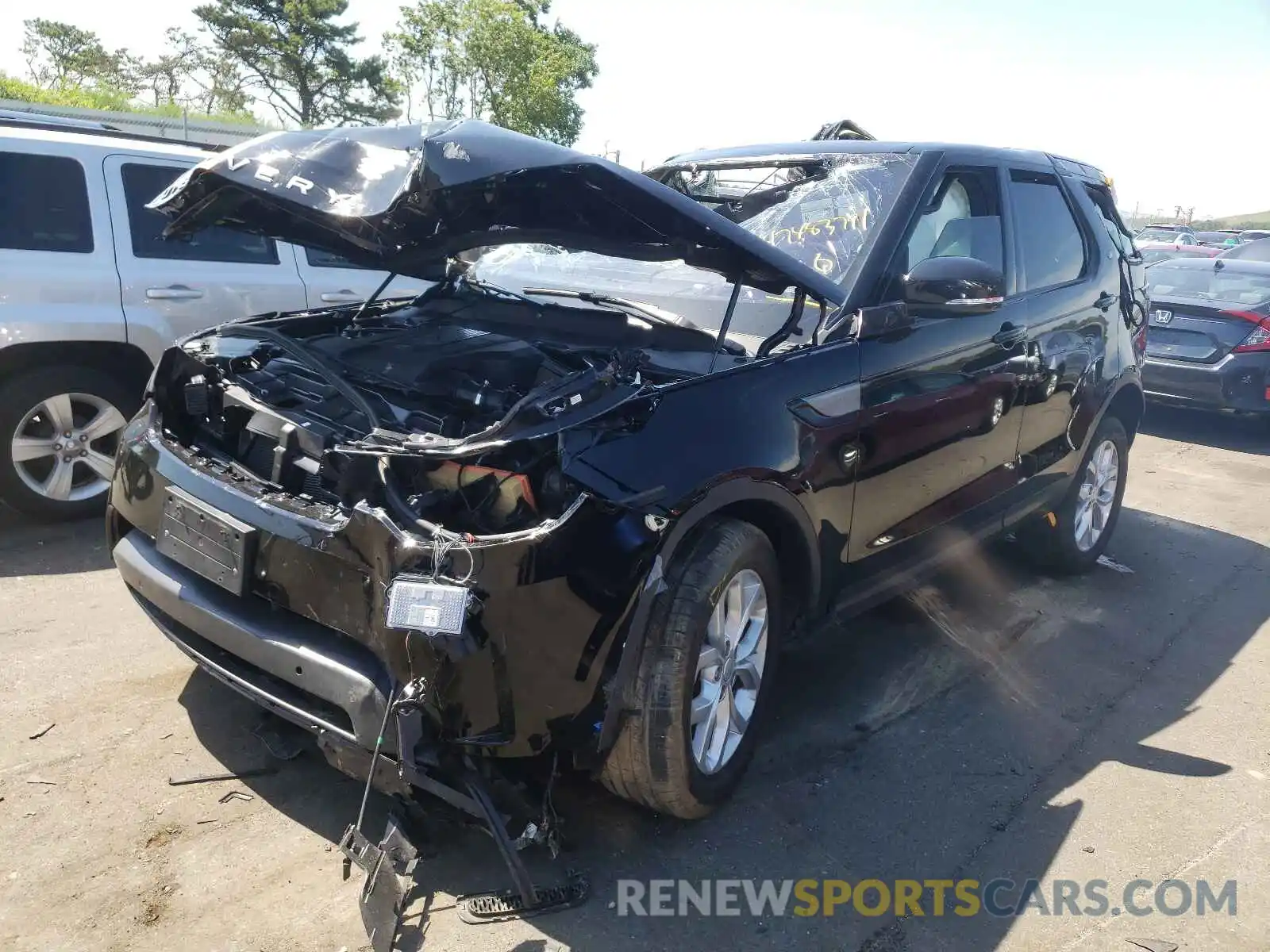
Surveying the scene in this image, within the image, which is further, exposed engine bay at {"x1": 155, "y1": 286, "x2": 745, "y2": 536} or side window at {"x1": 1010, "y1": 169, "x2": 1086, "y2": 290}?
side window at {"x1": 1010, "y1": 169, "x2": 1086, "y2": 290}

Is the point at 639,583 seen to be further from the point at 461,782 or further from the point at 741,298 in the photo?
the point at 741,298

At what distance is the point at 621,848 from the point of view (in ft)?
9.26

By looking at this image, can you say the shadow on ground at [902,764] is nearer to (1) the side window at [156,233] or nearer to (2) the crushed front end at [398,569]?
(2) the crushed front end at [398,569]

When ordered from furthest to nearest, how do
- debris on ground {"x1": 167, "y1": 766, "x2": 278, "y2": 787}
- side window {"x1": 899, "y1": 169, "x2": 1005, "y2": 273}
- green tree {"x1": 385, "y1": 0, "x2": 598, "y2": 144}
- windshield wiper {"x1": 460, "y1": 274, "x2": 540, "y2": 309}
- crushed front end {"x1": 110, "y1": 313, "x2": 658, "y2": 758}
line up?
green tree {"x1": 385, "y1": 0, "x2": 598, "y2": 144}, windshield wiper {"x1": 460, "y1": 274, "x2": 540, "y2": 309}, side window {"x1": 899, "y1": 169, "x2": 1005, "y2": 273}, debris on ground {"x1": 167, "y1": 766, "x2": 278, "y2": 787}, crushed front end {"x1": 110, "y1": 313, "x2": 658, "y2": 758}

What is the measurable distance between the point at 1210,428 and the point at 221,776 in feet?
33.7

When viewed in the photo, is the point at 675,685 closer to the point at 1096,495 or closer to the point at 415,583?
the point at 415,583

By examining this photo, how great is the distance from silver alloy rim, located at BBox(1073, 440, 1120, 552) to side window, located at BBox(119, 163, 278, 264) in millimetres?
4558

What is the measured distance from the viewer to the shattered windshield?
3.53 m

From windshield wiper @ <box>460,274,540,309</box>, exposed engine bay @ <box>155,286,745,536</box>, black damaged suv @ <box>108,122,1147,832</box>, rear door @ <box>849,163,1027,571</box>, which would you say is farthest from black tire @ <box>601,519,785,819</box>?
windshield wiper @ <box>460,274,540,309</box>

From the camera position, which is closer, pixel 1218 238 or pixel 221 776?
pixel 221 776

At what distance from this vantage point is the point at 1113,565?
5707mm

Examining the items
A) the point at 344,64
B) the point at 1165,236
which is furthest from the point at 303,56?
the point at 1165,236

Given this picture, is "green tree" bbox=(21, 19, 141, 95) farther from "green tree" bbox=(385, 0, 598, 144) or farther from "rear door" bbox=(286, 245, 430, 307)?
"rear door" bbox=(286, 245, 430, 307)

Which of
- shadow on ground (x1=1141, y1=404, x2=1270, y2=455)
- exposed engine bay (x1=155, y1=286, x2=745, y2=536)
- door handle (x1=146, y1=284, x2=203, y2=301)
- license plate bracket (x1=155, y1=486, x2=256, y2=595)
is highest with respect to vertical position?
exposed engine bay (x1=155, y1=286, x2=745, y2=536)
